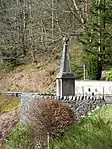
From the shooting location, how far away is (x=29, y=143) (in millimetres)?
18297

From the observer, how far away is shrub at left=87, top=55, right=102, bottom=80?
119ft

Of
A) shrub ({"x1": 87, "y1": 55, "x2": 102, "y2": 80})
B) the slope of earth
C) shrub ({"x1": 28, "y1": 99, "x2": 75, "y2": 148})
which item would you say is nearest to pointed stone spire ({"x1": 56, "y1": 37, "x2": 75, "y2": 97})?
shrub ({"x1": 28, "y1": 99, "x2": 75, "y2": 148})

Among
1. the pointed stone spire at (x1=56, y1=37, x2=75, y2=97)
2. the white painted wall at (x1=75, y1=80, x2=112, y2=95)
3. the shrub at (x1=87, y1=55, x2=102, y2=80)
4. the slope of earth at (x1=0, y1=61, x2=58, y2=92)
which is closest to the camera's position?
the pointed stone spire at (x1=56, y1=37, x2=75, y2=97)

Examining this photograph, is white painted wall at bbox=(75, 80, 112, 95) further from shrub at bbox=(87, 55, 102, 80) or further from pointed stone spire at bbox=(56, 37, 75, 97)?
pointed stone spire at bbox=(56, 37, 75, 97)

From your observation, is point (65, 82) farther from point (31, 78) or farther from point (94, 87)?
point (31, 78)

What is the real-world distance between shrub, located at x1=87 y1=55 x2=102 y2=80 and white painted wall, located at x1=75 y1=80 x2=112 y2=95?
339cm

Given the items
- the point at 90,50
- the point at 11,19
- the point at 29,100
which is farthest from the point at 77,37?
the point at 29,100

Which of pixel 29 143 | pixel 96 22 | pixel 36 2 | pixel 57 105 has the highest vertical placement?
pixel 36 2

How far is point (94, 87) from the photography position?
104ft

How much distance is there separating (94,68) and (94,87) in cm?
484

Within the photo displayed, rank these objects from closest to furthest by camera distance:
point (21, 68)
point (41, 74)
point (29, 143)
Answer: point (29, 143)
point (41, 74)
point (21, 68)

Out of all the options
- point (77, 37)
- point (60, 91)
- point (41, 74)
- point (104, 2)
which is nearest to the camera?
point (60, 91)

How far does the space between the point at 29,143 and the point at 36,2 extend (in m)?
31.0

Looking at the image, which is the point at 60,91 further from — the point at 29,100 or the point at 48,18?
the point at 48,18
